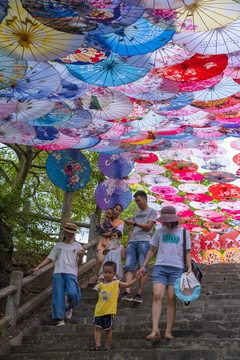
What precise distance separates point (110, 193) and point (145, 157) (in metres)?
1.84

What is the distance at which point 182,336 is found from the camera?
5.73m

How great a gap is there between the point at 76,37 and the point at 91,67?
126cm

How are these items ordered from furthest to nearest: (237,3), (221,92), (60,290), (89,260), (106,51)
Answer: (89,260) < (221,92) < (60,290) < (106,51) < (237,3)

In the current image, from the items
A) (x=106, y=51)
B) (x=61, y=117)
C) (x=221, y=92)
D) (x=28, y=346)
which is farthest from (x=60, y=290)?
(x=221, y=92)

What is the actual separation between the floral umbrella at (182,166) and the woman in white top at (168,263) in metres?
7.57

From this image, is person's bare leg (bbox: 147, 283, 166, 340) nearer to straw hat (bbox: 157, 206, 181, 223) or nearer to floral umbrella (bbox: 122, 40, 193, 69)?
straw hat (bbox: 157, 206, 181, 223)

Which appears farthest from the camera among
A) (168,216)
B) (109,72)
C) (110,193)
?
(110,193)

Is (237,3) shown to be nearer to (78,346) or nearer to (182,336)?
(182,336)

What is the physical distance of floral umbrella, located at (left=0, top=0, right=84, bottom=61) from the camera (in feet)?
16.8

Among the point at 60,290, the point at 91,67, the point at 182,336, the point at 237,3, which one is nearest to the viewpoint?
the point at 237,3

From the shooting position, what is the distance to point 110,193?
38.5ft

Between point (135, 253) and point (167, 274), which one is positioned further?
point (135, 253)

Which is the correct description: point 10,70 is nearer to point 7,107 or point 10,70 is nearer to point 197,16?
point 7,107

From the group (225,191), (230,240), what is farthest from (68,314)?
(230,240)
